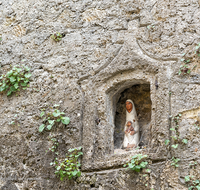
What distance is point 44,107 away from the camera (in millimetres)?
4742

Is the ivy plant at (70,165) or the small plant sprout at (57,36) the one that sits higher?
the small plant sprout at (57,36)

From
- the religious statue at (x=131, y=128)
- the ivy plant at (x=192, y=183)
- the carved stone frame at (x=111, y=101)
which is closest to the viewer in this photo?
the ivy plant at (x=192, y=183)

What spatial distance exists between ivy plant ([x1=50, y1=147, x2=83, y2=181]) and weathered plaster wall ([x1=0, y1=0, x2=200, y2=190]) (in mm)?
75

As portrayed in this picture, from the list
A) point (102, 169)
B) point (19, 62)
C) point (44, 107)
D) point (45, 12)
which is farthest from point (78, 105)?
point (45, 12)

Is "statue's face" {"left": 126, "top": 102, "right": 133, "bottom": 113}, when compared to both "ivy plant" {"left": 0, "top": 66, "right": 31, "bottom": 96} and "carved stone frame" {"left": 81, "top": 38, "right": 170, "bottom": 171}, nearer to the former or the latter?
"carved stone frame" {"left": 81, "top": 38, "right": 170, "bottom": 171}

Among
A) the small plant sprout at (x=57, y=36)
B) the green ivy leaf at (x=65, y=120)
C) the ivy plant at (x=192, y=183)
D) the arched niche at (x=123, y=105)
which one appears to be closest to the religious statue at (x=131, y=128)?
the arched niche at (x=123, y=105)

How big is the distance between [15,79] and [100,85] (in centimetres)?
133

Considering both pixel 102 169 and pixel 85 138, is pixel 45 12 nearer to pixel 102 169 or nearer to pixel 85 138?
pixel 85 138

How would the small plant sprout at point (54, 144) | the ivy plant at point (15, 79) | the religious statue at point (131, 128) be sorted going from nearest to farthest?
the religious statue at point (131, 128)
the small plant sprout at point (54, 144)
the ivy plant at point (15, 79)

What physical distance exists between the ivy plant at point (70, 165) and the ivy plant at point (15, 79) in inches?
50.1

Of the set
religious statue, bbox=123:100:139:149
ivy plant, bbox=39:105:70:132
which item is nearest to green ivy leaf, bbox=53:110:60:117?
ivy plant, bbox=39:105:70:132

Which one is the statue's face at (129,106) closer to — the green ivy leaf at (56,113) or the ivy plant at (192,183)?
the green ivy leaf at (56,113)

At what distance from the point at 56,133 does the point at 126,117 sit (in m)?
0.90

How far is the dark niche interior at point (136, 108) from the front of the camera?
4.52 metres
